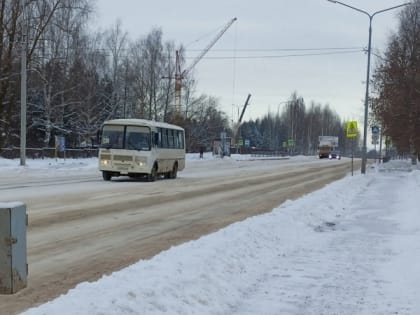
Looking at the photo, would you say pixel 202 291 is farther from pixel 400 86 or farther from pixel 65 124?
pixel 65 124

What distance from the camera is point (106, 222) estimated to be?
1320cm

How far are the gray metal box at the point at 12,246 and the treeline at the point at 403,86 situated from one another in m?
35.1

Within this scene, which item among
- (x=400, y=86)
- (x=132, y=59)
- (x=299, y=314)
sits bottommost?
(x=299, y=314)

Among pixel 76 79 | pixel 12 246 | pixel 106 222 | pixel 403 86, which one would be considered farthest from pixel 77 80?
pixel 12 246

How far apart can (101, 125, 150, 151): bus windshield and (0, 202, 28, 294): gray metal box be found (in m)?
21.3

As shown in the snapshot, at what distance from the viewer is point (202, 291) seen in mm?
6684

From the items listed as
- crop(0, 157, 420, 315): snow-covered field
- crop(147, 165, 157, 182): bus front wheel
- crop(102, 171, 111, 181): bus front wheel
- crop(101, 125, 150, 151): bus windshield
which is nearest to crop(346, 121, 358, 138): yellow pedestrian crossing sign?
crop(147, 165, 157, 182): bus front wheel

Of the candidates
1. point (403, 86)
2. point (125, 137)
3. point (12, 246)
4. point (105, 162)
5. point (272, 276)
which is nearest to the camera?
point (12, 246)

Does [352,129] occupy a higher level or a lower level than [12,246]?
higher

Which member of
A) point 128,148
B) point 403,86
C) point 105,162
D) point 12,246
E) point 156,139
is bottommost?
point 12,246

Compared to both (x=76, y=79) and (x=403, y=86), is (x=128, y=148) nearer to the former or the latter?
(x=403, y=86)

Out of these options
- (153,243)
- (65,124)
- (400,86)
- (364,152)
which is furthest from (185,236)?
(65,124)

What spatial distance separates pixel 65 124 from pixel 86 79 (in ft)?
19.1

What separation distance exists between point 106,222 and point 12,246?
778cm
